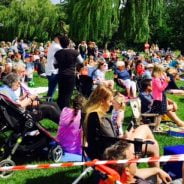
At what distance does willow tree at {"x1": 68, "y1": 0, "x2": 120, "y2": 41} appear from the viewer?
27.8 meters

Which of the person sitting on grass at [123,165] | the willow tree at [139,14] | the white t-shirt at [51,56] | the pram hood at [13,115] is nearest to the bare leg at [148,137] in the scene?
the person sitting on grass at [123,165]

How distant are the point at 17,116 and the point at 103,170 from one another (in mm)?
2288

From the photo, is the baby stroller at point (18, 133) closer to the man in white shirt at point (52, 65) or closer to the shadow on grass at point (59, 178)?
the shadow on grass at point (59, 178)

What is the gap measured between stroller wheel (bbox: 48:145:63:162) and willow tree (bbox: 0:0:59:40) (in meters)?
39.4

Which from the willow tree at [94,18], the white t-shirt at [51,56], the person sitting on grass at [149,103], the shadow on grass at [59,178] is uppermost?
the willow tree at [94,18]

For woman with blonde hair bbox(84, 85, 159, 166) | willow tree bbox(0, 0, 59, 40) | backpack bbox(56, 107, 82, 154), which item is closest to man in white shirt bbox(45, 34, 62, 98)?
backpack bbox(56, 107, 82, 154)

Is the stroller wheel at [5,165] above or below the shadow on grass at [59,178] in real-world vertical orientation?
above

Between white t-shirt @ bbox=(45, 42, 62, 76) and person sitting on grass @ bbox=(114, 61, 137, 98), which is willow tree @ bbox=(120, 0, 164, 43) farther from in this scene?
white t-shirt @ bbox=(45, 42, 62, 76)

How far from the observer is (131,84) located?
1272 centimetres

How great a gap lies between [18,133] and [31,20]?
41296 mm

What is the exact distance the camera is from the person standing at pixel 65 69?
870 cm

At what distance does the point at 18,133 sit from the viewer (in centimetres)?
620

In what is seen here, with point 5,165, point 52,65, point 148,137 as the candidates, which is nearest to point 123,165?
point 148,137

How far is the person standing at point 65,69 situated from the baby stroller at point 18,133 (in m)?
2.30
